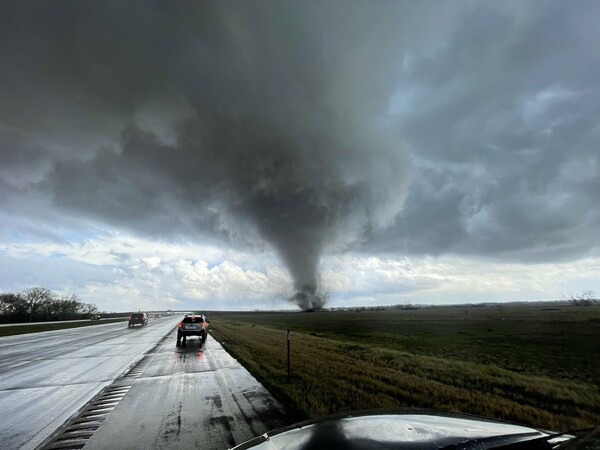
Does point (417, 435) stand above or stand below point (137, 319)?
above

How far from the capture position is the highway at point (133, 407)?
5.04m

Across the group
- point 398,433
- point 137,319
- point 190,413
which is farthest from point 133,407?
point 137,319

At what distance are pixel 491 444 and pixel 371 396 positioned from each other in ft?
20.5

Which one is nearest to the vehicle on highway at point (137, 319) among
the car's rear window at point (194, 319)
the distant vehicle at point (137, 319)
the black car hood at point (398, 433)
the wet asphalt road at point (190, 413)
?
the distant vehicle at point (137, 319)

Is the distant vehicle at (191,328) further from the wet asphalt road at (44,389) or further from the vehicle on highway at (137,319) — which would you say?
the vehicle on highway at (137,319)

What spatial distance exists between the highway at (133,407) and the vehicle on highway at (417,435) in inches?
113

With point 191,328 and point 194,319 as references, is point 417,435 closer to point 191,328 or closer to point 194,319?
point 191,328

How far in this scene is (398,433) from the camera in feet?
7.15

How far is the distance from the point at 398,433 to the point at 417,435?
12 cm

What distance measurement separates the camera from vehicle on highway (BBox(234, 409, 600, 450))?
198 centimetres

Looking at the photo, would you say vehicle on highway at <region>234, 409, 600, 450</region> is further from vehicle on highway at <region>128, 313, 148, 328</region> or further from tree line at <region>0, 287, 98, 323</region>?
tree line at <region>0, 287, 98, 323</region>

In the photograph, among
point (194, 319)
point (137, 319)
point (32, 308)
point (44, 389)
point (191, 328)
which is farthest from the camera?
point (32, 308)

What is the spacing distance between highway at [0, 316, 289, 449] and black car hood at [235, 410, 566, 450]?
286cm

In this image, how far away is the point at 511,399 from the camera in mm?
8617
